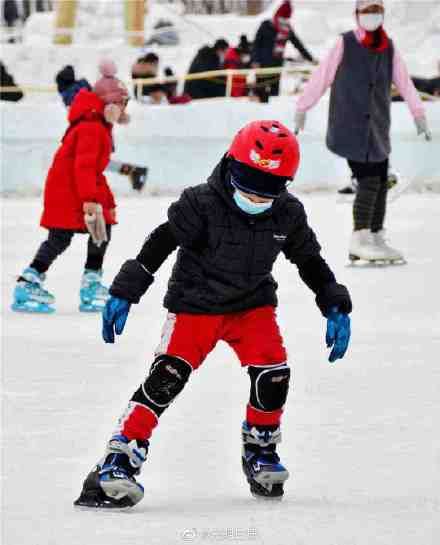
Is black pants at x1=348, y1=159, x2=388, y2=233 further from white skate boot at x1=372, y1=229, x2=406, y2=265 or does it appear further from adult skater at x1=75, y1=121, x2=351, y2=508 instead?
adult skater at x1=75, y1=121, x2=351, y2=508

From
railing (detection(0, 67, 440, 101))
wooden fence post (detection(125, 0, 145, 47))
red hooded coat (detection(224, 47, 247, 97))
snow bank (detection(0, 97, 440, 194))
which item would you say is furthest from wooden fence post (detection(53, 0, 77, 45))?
snow bank (detection(0, 97, 440, 194))

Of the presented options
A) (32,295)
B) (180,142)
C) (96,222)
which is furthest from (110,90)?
(180,142)

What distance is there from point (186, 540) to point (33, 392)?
2.00 metres

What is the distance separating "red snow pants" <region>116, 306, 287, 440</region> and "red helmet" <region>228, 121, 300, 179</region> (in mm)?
368

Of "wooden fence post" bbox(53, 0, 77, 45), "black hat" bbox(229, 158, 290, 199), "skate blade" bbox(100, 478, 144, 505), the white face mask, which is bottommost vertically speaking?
"wooden fence post" bbox(53, 0, 77, 45)

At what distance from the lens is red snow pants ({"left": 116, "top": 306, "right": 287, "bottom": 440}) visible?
3.93 m

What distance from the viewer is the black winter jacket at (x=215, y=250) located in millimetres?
3959

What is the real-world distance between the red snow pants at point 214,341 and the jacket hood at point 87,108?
3329 mm

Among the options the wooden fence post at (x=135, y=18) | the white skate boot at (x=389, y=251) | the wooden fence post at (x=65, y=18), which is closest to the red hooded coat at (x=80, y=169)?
the white skate boot at (x=389, y=251)

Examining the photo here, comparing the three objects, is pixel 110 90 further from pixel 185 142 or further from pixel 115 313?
pixel 185 142

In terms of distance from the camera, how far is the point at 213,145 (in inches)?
546

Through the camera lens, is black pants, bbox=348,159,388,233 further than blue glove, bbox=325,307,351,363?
Yes

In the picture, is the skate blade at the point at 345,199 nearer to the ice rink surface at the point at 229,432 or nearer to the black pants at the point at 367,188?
the black pants at the point at 367,188

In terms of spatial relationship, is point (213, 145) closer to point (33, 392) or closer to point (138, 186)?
point (138, 186)
